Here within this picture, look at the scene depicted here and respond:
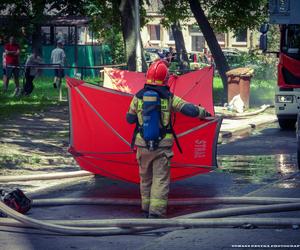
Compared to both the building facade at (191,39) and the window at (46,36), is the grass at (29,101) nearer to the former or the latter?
the window at (46,36)

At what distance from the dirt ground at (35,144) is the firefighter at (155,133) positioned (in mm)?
3813

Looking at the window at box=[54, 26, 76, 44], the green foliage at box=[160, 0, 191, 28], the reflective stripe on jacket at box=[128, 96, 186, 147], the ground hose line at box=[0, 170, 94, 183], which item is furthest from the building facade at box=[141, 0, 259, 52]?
the reflective stripe on jacket at box=[128, 96, 186, 147]

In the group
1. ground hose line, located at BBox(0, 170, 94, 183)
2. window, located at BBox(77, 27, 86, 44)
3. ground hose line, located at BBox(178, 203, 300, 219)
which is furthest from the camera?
window, located at BBox(77, 27, 86, 44)

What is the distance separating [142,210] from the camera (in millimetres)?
10328

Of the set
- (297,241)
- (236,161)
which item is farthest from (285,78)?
(297,241)

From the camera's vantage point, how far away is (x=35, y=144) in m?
16.8

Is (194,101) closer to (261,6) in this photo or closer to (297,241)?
Answer: (297,241)

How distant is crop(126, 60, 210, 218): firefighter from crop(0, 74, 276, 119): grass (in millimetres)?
11590

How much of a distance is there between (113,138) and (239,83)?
46.8 feet

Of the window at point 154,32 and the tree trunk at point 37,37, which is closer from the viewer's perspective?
the tree trunk at point 37,37

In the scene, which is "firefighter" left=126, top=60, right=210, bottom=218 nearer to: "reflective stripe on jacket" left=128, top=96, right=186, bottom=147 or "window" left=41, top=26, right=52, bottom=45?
"reflective stripe on jacket" left=128, top=96, right=186, bottom=147

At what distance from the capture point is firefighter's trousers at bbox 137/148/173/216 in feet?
32.5

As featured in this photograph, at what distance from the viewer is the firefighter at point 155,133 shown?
A: 32.5 feet

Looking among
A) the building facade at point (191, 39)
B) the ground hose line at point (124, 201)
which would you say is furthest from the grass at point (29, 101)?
the building facade at point (191, 39)
